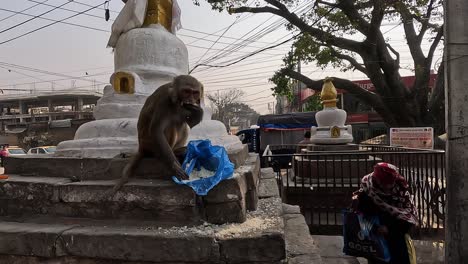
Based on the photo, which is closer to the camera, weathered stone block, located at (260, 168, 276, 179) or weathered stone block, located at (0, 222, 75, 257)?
weathered stone block, located at (0, 222, 75, 257)

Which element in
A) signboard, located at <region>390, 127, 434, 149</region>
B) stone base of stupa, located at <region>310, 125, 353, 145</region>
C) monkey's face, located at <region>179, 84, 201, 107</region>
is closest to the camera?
monkey's face, located at <region>179, 84, 201, 107</region>

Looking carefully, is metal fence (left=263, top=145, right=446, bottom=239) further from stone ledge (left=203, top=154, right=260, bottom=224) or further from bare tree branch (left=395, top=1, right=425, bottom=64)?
bare tree branch (left=395, top=1, right=425, bottom=64)

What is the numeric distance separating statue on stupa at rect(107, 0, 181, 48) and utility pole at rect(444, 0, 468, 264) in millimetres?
2861

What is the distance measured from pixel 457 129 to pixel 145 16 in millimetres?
3356

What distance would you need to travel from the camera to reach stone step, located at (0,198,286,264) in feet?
6.61

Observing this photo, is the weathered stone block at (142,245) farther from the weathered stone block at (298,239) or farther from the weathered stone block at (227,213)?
the weathered stone block at (298,239)

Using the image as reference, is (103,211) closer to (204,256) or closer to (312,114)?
(204,256)

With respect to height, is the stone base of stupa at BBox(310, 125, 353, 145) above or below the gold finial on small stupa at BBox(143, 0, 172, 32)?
below

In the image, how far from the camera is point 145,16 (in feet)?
12.6

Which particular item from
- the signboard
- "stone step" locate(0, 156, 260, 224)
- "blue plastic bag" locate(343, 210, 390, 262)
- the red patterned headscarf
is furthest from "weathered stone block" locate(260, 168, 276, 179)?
the signboard

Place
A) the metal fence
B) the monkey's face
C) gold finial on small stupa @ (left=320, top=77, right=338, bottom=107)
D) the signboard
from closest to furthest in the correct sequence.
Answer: the monkey's face < the metal fence < gold finial on small stupa @ (left=320, top=77, right=338, bottom=107) < the signboard

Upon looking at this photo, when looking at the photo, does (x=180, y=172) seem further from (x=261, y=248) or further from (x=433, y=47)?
(x=433, y=47)

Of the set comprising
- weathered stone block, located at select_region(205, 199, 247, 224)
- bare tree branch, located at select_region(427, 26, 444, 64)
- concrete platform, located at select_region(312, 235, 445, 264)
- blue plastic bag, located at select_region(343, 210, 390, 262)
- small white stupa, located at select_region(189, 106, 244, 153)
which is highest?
bare tree branch, located at select_region(427, 26, 444, 64)

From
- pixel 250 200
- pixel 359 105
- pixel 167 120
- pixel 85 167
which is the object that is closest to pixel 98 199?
pixel 85 167
